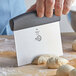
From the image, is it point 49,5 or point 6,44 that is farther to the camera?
point 6,44

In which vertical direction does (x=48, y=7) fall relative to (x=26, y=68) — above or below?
above

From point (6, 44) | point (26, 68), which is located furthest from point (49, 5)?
point (6, 44)

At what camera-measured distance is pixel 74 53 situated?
1.12 m

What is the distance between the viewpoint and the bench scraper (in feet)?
3.16

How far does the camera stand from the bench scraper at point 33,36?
0.96 metres

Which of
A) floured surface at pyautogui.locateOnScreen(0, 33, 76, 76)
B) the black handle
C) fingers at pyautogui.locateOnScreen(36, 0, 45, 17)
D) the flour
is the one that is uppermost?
fingers at pyautogui.locateOnScreen(36, 0, 45, 17)

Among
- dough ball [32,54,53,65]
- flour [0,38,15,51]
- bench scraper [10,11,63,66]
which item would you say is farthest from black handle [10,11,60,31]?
flour [0,38,15,51]

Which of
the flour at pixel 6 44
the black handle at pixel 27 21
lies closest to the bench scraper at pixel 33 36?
the black handle at pixel 27 21

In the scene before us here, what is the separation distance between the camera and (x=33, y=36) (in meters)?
1.00

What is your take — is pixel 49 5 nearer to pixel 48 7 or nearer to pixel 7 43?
pixel 48 7

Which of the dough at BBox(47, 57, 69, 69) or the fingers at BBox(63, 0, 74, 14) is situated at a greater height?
the fingers at BBox(63, 0, 74, 14)

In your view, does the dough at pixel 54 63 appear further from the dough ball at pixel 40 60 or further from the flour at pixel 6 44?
the flour at pixel 6 44

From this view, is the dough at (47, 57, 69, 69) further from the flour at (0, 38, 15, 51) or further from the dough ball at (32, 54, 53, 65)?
the flour at (0, 38, 15, 51)

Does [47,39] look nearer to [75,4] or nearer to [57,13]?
[57,13]
